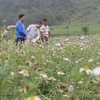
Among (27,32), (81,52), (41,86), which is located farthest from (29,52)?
(27,32)

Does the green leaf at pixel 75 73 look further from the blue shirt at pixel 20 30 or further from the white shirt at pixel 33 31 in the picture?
the white shirt at pixel 33 31

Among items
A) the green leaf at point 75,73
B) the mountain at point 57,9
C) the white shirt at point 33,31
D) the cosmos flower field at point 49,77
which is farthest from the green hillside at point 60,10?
the green leaf at point 75,73

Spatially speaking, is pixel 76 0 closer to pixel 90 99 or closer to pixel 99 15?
pixel 99 15

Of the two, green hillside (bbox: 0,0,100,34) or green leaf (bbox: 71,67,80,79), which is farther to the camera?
green hillside (bbox: 0,0,100,34)

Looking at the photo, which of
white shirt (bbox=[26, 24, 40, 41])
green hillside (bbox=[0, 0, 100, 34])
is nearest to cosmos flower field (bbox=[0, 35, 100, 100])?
white shirt (bbox=[26, 24, 40, 41])

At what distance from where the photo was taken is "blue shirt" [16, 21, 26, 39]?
6.93 metres

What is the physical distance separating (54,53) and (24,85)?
258 centimetres

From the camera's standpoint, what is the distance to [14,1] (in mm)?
123125

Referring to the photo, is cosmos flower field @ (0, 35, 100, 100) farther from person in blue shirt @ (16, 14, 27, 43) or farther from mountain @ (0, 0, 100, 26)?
mountain @ (0, 0, 100, 26)

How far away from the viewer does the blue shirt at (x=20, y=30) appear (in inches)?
273

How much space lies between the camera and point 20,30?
6.99 metres

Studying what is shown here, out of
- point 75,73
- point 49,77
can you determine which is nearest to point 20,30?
point 49,77

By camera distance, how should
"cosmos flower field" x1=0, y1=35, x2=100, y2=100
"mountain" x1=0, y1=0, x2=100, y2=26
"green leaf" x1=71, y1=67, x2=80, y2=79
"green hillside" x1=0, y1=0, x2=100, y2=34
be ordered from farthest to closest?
"mountain" x1=0, y1=0, x2=100, y2=26 < "green hillside" x1=0, y1=0, x2=100, y2=34 < "cosmos flower field" x1=0, y1=35, x2=100, y2=100 < "green leaf" x1=71, y1=67, x2=80, y2=79

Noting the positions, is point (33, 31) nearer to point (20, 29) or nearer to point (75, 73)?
point (20, 29)
